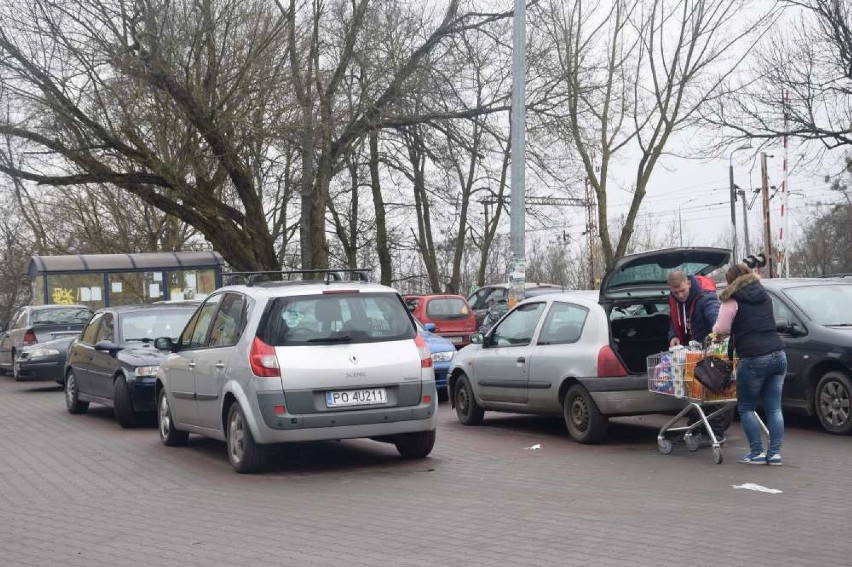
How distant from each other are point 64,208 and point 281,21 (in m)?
30.6

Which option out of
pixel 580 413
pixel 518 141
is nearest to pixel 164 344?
pixel 580 413

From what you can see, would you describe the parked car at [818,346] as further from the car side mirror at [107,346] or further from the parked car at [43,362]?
the parked car at [43,362]

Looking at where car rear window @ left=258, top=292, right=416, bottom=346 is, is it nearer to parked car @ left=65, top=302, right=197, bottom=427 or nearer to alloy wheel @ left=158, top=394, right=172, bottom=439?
alloy wheel @ left=158, top=394, right=172, bottom=439

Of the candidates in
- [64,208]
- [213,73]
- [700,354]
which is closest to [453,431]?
[700,354]

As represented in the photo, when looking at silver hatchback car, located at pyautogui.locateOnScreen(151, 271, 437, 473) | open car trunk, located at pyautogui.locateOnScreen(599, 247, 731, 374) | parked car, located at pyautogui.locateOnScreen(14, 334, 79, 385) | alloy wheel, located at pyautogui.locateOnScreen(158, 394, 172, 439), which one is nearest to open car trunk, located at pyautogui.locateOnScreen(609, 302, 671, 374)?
open car trunk, located at pyautogui.locateOnScreen(599, 247, 731, 374)

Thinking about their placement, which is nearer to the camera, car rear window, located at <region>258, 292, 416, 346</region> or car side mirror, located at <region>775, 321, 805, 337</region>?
car rear window, located at <region>258, 292, 416, 346</region>

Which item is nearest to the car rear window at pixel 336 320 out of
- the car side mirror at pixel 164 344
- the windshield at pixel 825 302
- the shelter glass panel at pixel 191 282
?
the car side mirror at pixel 164 344

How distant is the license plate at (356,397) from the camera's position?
9.38m

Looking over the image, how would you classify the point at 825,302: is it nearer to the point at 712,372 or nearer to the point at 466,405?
the point at 712,372

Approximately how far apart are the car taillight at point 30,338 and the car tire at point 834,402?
53.6 feet

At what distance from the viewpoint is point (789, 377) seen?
463 inches

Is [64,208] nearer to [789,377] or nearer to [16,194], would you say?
[16,194]

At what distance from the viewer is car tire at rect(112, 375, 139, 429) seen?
1354 cm

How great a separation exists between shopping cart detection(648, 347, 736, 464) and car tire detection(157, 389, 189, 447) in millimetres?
4936
